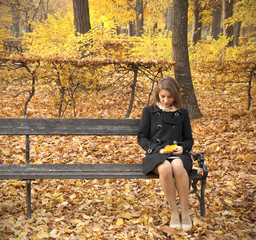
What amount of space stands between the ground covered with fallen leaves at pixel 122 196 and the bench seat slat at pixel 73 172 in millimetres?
467

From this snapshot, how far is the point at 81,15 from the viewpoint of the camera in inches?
362

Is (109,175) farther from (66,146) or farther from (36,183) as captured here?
(66,146)

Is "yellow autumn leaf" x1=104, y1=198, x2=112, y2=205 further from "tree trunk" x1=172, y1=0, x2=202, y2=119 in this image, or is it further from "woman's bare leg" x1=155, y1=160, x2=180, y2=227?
"tree trunk" x1=172, y1=0, x2=202, y2=119

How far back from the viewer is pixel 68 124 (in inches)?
145

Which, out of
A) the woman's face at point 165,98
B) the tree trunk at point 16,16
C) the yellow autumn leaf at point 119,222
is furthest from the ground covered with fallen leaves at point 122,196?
the tree trunk at point 16,16

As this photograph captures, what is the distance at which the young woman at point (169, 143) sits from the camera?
3.11 metres

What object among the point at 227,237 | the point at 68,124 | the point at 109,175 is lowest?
the point at 227,237

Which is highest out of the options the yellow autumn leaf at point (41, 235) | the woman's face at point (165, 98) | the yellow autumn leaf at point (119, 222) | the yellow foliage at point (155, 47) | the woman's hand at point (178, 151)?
the yellow foliage at point (155, 47)

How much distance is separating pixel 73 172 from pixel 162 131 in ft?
3.44

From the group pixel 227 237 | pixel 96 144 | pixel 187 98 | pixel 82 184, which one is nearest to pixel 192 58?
pixel 187 98

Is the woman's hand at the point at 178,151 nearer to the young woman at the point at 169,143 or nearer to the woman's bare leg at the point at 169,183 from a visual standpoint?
the young woman at the point at 169,143

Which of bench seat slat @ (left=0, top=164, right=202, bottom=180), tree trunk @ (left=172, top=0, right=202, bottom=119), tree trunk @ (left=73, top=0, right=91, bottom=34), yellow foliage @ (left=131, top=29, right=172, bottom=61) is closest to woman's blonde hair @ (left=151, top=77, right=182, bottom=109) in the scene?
bench seat slat @ (left=0, top=164, right=202, bottom=180)

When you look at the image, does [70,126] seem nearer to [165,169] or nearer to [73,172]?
[73,172]

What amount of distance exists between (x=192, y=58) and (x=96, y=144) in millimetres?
7427
